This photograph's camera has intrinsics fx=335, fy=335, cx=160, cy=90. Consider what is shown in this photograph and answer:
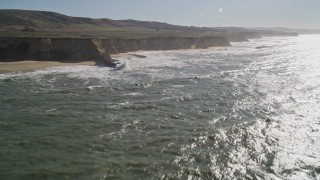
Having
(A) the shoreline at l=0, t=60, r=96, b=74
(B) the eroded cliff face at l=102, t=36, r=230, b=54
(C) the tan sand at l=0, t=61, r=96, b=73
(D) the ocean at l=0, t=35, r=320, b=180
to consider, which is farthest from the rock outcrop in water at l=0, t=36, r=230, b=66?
(D) the ocean at l=0, t=35, r=320, b=180

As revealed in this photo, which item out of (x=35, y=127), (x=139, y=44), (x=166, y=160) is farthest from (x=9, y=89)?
(x=139, y=44)

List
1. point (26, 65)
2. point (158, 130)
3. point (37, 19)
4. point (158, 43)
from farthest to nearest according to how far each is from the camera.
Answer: point (37, 19)
point (158, 43)
point (26, 65)
point (158, 130)

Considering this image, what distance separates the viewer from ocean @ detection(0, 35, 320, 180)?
15.0m

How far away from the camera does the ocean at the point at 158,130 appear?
1499 cm

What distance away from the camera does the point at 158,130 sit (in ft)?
66.7

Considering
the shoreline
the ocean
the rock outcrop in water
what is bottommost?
the ocean

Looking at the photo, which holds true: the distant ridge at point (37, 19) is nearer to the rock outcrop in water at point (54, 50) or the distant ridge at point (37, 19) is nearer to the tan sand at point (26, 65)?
the rock outcrop in water at point (54, 50)

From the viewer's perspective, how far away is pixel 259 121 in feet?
74.0

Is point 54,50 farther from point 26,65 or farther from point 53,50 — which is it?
point 26,65

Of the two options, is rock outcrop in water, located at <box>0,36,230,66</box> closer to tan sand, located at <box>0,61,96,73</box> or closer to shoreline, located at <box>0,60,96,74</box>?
shoreline, located at <box>0,60,96,74</box>

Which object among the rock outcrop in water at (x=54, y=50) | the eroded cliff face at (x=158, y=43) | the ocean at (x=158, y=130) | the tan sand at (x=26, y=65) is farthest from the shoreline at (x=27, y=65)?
the eroded cliff face at (x=158, y=43)

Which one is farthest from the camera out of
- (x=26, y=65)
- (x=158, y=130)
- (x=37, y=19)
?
(x=37, y=19)

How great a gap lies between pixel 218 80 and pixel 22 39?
32722 mm

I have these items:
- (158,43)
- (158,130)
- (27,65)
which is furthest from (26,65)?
(158,43)
